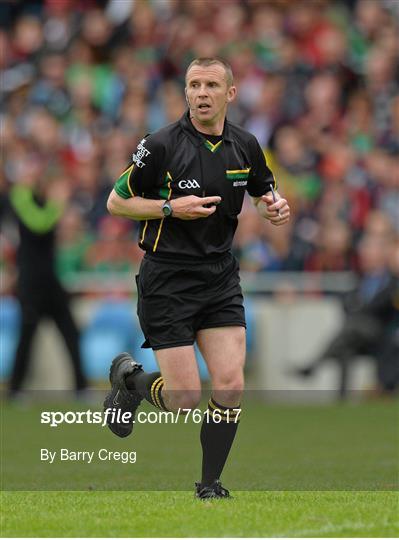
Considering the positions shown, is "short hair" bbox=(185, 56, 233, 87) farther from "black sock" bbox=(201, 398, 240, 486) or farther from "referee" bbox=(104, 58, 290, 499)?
"black sock" bbox=(201, 398, 240, 486)

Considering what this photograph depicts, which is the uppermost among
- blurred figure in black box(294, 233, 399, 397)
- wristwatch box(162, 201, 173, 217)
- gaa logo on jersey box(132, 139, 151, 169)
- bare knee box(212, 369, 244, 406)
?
gaa logo on jersey box(132, 139, 151, 169)

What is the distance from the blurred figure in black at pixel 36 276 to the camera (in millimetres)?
15305

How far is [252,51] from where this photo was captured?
20.2m

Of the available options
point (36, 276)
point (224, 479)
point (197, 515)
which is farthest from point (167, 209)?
point (36, 276)

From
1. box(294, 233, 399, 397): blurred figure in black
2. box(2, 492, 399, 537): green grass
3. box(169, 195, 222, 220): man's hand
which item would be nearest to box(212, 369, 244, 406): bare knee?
box(2, 492, 399, 537): green grass

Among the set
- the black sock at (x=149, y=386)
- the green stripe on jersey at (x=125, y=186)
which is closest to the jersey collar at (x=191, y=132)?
the green stripe on jersey at (x=125, y=186)

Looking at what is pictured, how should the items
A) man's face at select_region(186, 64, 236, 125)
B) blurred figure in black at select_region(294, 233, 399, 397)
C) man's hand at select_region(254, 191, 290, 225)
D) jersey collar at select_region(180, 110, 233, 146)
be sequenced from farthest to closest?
blurred figure in black at select_region(294, 233, 399, 397), man's hand at select_region(254, 191, 290, 225), jersey collar at select_region(180, 110, 233, 146), man's face at select_region(186, 64, 236, 125)

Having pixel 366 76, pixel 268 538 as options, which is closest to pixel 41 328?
pixel 366 76

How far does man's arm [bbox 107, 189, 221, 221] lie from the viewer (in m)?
7.96

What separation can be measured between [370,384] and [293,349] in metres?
0.96

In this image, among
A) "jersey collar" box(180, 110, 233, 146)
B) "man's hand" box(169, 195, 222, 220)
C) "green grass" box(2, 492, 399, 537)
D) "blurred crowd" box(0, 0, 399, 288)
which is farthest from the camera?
"blurred crowd" box(0, 0, 399, 288)

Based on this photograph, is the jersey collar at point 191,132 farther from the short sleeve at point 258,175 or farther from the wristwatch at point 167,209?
the wristwatch at point 167,209

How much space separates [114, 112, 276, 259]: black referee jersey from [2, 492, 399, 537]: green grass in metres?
1.42

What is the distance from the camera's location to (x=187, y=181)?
8.15 meters
